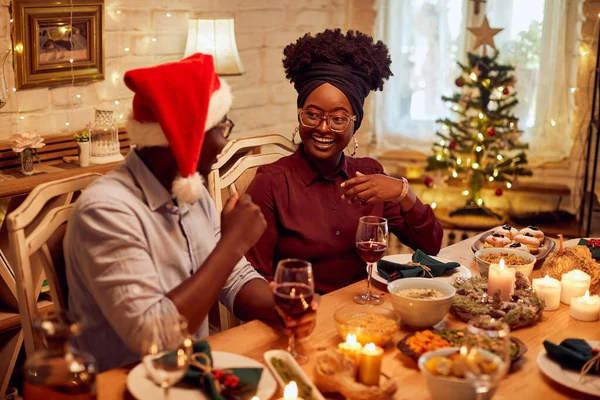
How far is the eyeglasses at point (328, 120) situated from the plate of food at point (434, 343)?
0.88m

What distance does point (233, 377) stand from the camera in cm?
136

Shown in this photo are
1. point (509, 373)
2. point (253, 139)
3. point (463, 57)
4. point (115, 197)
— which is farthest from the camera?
point (463, 57)

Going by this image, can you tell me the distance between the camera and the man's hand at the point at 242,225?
1.63 metres

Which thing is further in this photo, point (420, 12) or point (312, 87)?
point (420, 12)

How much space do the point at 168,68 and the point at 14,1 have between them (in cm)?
161

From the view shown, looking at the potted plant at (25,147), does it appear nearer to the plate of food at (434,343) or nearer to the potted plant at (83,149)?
the potted plant at (83,149)

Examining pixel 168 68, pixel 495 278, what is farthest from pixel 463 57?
pixel 168 68

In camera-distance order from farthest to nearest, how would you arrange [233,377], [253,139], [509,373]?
1. [253,139]
2. [509,373]
3. [233,377]

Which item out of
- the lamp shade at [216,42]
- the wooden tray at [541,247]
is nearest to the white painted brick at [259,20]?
the lamp shade at [216,42]

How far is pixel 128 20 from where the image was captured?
11.4ft

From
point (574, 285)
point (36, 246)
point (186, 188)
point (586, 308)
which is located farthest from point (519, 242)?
point (36, 246)

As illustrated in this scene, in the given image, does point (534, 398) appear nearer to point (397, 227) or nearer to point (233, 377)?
point (233, 377)

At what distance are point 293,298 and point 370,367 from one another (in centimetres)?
20

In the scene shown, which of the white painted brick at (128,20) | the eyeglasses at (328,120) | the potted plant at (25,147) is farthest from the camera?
the white painted brick at (128,20)
